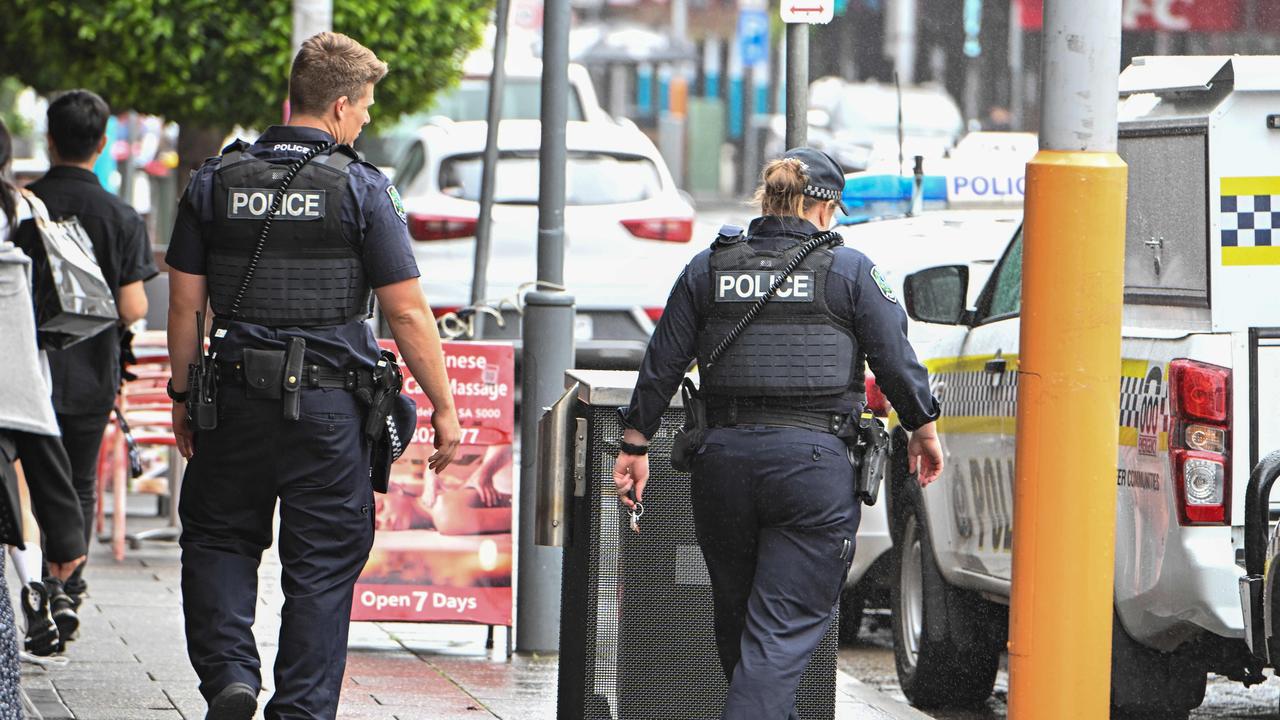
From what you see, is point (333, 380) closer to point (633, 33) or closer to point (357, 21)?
point (357, 21)

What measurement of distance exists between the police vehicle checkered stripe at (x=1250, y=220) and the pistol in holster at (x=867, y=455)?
59.0 inches

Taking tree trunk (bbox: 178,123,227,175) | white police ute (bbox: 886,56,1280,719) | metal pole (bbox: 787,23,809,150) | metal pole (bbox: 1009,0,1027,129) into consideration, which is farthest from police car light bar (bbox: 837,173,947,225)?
metal pole (bbox: 1009,0,1027,129)

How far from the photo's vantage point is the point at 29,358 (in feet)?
22.1

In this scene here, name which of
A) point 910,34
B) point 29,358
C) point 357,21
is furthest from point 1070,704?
point 910,34

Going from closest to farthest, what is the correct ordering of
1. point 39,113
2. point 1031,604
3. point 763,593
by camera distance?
point 1031,604
point 763,593
point 39,113

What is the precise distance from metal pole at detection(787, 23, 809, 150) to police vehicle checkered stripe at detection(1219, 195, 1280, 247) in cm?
194

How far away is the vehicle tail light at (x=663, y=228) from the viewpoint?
556 inches

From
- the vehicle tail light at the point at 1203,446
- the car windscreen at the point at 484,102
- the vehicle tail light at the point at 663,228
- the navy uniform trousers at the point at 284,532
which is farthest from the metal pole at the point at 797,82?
the car windscreen at the point at 484,102

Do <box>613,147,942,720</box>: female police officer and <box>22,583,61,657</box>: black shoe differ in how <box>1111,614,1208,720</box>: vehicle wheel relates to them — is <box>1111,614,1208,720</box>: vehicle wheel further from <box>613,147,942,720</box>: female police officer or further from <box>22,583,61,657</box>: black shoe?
<box>22,583,61,657</box>: black shoe

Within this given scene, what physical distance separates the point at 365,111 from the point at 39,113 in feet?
112

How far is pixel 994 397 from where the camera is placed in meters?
7.14

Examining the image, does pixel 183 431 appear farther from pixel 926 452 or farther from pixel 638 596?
pixel 926 452

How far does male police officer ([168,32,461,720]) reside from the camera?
210 inches

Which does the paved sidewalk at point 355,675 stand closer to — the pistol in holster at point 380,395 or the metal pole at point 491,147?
the pistol in holster at point 380,395
